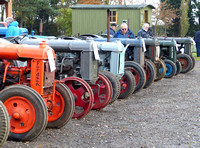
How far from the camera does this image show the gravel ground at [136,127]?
18.1 ft

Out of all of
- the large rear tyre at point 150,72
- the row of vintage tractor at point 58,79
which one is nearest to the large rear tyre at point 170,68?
the row of vintage tractor at point 58,79

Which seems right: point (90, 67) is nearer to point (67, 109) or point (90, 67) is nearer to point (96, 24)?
point (67, 109)

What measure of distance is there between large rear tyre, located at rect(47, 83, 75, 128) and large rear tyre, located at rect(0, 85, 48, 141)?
0.71 metres

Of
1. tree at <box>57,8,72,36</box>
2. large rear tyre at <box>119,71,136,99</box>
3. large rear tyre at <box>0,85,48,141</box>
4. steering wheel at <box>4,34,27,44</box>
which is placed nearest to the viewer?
large rear tyre at <box>0,85,48,141</box>

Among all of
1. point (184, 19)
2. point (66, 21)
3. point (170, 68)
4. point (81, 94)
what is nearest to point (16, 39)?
point (81, 94)

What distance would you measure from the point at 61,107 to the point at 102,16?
1167 inches

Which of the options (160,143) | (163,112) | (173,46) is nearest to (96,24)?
(173,46)

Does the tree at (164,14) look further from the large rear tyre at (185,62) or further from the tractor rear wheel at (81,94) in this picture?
the tractor rear wheel at (81,94)

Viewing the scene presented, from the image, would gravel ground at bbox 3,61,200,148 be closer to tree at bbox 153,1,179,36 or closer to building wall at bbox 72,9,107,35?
building wall at bbox 72,9,107,35

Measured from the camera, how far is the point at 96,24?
3591cm

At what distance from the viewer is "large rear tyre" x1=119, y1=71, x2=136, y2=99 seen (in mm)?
9640

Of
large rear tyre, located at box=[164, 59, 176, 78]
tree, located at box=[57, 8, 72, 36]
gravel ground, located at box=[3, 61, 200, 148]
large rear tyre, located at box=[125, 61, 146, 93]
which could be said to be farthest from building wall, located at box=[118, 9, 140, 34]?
gravel ground, located at box=[3, 61, 200, 148]

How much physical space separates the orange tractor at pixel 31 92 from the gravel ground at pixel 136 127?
191 mm

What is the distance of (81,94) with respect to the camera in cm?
717
